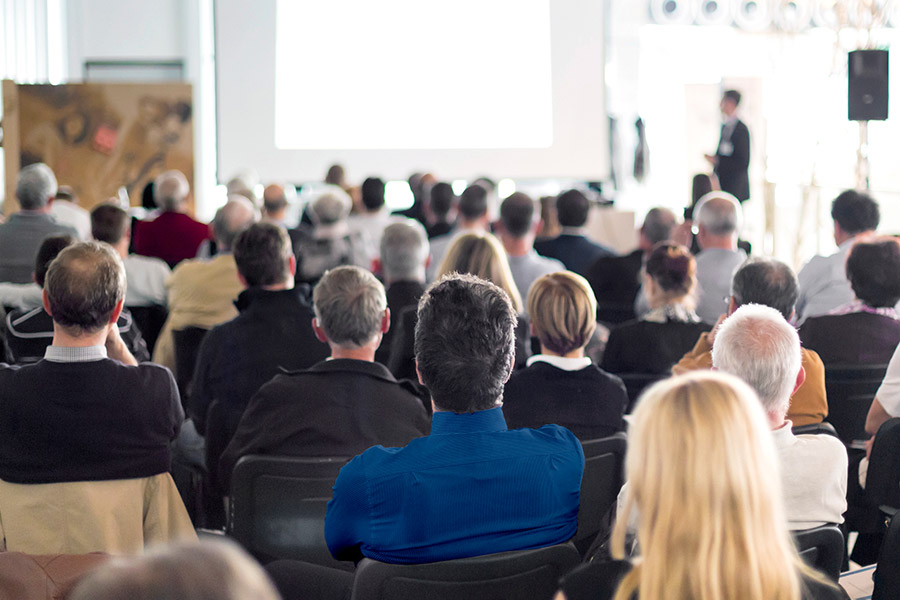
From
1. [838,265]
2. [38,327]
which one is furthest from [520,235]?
[38,327]

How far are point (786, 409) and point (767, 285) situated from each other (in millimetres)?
1113

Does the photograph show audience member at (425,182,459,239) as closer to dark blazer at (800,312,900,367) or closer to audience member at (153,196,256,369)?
audience member at (153,196,256,369)

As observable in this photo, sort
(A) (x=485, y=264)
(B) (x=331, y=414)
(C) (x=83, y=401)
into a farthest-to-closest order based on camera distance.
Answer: (A) (x=485, y=264), (B) (x=331, y=414), (C) (x=83, y=401)

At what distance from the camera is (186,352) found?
13.0 ft

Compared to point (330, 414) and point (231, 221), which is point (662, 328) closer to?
point (330, 414)

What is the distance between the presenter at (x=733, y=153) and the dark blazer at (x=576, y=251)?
3297 millimetres

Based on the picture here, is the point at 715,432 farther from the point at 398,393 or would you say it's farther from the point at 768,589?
the point at 398,393

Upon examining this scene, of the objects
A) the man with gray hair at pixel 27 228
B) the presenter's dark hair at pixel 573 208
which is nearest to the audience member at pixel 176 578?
→ the man with gray hair at pixel 27 228

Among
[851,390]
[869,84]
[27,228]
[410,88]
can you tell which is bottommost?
[851,390]

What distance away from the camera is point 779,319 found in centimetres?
200

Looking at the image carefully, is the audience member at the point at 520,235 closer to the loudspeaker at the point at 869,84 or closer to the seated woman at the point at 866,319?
the seated woman at the point at 866,319

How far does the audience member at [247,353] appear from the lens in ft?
9.86

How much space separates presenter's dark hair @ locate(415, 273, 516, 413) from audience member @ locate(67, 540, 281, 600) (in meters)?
1.07

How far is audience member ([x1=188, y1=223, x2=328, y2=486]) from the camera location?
9.86ft
